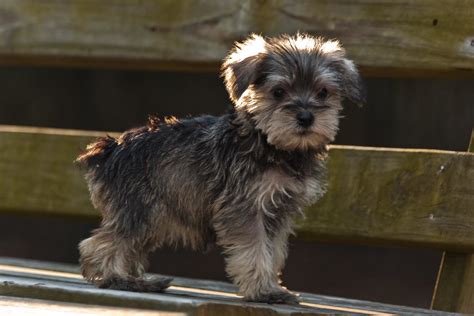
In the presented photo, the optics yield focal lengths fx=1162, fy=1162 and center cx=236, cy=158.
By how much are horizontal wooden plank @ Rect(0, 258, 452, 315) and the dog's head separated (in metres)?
0.69

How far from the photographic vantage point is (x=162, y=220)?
4.92 meters

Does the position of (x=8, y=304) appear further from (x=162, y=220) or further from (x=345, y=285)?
(x=345, y=285)

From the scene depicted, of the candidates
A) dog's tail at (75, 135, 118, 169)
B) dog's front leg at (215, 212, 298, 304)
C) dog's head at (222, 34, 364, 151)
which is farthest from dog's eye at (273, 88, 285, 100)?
dog's tail at (75, 135, 118, 169)

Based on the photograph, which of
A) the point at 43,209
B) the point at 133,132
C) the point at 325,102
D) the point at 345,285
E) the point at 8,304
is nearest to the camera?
the point at 8,304

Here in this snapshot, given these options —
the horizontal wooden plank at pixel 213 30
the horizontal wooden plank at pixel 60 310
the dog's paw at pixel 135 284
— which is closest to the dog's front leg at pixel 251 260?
the dog's paw at pixel 135 284

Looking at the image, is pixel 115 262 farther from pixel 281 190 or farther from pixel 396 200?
pixel 396 200

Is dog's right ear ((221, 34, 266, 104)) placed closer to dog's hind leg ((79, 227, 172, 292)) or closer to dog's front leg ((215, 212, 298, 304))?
dog's front leg ((215, 212, 298, 304))

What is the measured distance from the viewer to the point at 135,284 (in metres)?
4.85

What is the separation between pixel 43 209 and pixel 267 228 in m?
1.40

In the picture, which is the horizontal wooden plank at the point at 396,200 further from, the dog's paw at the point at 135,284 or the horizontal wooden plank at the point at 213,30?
the dog's paw at the point at 135,284

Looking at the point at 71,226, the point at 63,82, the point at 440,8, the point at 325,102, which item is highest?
the point at 440,8

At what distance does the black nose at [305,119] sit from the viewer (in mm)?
4621

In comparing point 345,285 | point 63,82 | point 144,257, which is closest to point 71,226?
point 63,82

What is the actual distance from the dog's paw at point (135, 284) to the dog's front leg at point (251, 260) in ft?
0.99
